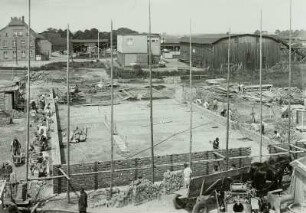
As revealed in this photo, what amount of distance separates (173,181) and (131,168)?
1.93m

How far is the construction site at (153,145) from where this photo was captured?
1519 cm

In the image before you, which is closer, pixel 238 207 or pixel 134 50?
pixel 238 207

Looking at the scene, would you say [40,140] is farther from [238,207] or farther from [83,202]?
[238,207]

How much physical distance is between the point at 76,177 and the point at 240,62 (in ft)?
144

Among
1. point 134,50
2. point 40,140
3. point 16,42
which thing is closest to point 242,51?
point 134,50

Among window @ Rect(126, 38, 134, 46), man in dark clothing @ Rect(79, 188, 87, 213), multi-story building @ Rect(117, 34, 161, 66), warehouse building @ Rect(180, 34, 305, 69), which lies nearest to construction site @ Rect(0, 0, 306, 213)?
man in dark clothing @ Rect(79, 188, 87, 213)

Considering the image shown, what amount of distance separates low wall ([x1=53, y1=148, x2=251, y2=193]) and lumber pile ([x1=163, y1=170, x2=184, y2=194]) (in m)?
1.11

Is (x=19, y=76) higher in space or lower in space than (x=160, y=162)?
higher

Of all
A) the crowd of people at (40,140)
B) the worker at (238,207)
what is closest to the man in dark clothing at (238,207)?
the worker at (238,207)

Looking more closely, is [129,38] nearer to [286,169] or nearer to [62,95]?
[62,95]

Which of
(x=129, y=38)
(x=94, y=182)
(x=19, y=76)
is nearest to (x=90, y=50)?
(x=129, y=38)

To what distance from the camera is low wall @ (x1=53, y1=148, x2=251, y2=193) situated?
1692 centimetres

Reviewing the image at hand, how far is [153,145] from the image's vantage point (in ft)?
70.3

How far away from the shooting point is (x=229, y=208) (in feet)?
48.5
